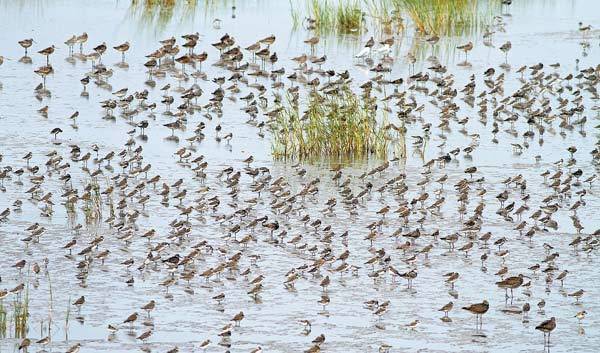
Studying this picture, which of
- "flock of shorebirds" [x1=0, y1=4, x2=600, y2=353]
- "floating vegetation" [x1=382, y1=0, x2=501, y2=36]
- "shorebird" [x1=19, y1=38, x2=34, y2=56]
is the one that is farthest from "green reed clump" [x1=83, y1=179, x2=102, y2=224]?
"floating vegetation" [x1=382, y1=0, x2=501, y2=36]

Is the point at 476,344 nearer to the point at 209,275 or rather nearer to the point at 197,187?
the point at 209,275

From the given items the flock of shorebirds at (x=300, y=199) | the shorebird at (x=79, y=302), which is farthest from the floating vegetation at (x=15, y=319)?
the shorebird at (x=79, y=302)

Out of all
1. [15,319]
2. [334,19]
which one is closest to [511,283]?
[15,319]

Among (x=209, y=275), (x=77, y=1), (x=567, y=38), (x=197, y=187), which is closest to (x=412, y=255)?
(x=209, y=275)

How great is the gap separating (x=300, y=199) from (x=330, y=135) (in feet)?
8.74

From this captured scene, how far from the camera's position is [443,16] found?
1123 inches

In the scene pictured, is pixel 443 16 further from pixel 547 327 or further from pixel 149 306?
pixel 149 306

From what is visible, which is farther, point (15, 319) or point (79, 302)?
point (79, 302)

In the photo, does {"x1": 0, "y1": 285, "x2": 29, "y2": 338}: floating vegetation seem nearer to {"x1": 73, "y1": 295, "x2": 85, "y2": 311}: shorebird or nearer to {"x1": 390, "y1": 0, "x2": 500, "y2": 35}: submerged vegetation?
{"x1": 73, "y1": 295, "x2": 85, "y2": 311}: shorebird

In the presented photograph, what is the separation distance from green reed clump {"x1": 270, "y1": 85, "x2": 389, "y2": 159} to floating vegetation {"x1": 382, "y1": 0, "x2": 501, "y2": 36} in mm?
9785

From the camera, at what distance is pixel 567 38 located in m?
28.0

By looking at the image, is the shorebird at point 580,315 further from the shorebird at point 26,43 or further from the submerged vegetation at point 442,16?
the submerged vegetation at point 442,16

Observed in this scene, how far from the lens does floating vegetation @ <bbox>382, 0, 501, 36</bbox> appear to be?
1110 inches

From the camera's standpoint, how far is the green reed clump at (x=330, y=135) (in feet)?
57.7
